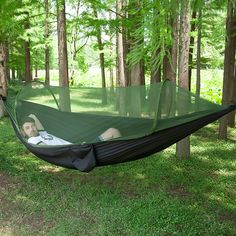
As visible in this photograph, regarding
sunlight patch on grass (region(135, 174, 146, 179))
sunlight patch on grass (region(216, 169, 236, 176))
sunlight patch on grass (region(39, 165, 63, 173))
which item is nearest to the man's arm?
sunlight patch on grass (region(39, 165, 63, 173))

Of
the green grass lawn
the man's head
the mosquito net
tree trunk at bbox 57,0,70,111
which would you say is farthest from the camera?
tree trunk at bbox 57,0,70,111

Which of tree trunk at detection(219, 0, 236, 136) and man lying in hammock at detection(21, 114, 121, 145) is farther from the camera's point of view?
tree trunk at detection(219, 0, 236, 136)

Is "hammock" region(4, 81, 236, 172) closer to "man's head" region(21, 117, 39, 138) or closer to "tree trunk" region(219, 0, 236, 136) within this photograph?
"man's head" region(21, 117, 39, 138)

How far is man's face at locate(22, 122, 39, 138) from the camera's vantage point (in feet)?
12.2

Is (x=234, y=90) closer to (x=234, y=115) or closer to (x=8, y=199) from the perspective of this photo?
(x=234, y=115)

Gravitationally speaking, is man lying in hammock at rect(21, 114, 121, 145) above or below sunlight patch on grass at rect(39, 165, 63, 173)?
above

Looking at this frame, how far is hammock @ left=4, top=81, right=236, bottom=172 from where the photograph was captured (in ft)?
9.20

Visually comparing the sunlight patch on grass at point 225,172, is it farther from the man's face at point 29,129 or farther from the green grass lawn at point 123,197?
the man's face at point 29,129

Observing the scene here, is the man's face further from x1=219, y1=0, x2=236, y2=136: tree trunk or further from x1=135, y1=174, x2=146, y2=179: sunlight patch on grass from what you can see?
x1=219, y1=0, x2=236, y2=136: tree trunk

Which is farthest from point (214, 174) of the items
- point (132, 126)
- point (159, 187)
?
point (132, 126)

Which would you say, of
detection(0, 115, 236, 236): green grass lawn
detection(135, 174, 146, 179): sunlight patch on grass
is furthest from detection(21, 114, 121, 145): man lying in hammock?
detection(135, 174, 146, 179): sunlight patch on grass

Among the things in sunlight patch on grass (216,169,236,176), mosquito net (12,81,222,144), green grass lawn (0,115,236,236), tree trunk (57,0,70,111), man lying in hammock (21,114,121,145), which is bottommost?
sunlight patch on grass (216,169,236,176)

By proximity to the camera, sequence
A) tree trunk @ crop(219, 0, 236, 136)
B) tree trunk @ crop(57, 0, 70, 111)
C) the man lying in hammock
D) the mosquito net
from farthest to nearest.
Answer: tree trunk @ crop(219, 0, 236, 136) → tree trunk @ crop(57, 0, 70, 111) → the man lying in hammock → the mosquito net

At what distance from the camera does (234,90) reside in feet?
22.9
